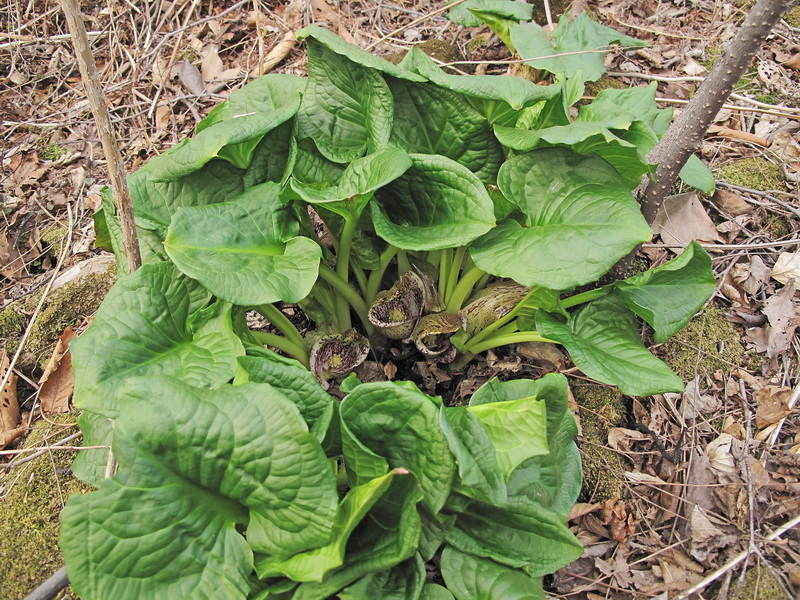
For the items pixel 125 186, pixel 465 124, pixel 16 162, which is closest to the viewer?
pixel 125 186

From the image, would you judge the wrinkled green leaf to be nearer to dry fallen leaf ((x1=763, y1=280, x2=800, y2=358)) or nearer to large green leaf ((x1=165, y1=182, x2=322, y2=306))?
dry fallen leaf ((x1=763, y1=280, x2=800, y2=358))

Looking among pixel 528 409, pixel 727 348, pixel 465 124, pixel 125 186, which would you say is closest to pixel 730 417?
pixel 727 348

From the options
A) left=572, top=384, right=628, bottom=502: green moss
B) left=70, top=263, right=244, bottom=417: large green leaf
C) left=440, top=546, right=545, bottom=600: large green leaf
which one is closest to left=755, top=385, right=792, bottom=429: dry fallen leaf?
left=572, top=384, right=628, bottom=502: green moss

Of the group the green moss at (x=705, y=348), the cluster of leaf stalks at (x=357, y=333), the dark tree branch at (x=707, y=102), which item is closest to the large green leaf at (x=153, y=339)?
the cluster of leaf stalks at (x=357, y=333)

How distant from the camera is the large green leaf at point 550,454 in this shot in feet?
5.53

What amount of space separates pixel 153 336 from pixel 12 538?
2.92 feet

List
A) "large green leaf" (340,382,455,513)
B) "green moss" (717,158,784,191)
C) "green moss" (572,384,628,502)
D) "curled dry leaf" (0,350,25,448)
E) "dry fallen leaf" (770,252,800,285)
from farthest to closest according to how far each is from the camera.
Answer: "green moss" (717,158,784,191) < "dry fallen leaf" (770,252,800,285) < "curled dry leaf" (0,350,25,448) < "green moss" (572,384,628,502) < "large green leaf" (340,382,455,513)

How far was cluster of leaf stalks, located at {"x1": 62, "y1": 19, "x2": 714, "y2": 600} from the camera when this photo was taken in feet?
4.63

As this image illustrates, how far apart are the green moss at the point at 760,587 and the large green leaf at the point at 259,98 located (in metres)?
2.21

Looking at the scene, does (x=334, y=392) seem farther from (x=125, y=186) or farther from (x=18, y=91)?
(x=18, y=91)

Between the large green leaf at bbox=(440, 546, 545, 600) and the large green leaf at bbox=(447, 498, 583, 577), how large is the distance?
26mm

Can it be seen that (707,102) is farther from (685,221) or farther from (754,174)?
(754,174)

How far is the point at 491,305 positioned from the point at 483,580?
98cm

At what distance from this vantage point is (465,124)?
2.01 m
